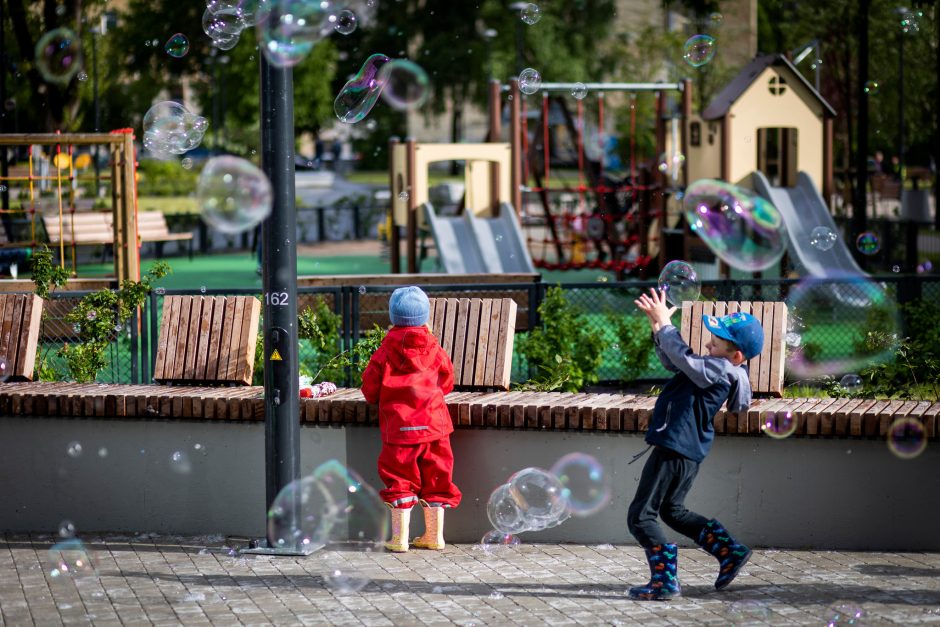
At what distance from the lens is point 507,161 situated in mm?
20031

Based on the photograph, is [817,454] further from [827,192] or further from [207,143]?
[207,143]

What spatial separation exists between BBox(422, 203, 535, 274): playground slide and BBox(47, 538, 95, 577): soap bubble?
11.4 m

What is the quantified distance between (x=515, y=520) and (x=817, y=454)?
160 centimetres

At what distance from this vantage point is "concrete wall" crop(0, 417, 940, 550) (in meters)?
6.90

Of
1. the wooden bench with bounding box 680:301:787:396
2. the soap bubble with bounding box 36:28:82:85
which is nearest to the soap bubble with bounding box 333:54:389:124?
the wooden bench with bounding box 680:301:787:396

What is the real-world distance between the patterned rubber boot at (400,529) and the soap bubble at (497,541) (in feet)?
1.42

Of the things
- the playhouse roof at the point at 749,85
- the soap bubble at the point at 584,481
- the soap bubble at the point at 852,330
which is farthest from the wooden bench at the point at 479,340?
the playhouse roof at the point at 749,85

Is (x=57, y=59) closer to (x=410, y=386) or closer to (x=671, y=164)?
(x=671, y=164)

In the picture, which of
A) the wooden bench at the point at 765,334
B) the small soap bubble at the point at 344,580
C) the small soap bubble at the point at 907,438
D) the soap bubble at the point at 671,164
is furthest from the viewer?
the soap bubble at the point at 671,164

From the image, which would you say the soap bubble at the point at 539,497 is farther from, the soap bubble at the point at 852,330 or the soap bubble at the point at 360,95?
the soap bubble at the point at 360,95

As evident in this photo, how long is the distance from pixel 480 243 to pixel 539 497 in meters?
12.3

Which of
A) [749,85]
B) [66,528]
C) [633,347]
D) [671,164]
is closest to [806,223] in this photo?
[749,85]

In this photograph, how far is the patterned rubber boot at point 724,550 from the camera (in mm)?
6113

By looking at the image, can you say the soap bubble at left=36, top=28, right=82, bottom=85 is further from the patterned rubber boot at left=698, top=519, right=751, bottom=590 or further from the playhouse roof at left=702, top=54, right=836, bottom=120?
the patterned rubber boot at left=698, top=519, right=751, bottom=590
